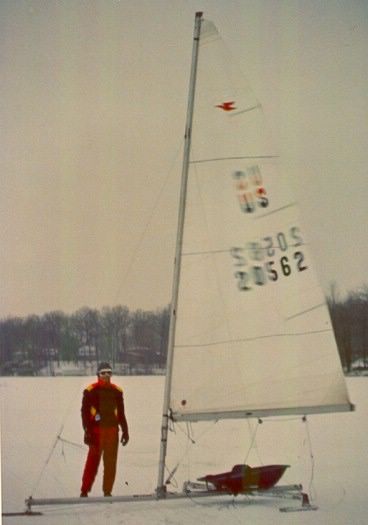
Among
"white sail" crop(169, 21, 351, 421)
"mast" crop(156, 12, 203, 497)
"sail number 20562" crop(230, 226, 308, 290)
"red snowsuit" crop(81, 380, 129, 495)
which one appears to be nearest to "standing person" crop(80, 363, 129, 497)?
"red snowsuit" crop(81, 380, 129, 495)

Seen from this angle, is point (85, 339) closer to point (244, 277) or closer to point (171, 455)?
point (171, 455)

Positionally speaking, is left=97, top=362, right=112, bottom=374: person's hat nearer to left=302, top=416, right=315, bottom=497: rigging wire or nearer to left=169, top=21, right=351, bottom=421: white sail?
left=169, top=21, right=351, bottom=421: white sail

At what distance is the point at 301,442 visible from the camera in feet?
9.12

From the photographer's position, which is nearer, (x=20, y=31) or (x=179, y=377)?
(x=179, y=377)

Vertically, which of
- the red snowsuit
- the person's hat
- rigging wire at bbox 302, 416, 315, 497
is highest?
the person's hat

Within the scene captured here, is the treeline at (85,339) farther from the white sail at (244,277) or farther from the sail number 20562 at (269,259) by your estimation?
the sail number 20562 at (269,259)

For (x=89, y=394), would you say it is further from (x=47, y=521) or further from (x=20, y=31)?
(x=20, y=31)

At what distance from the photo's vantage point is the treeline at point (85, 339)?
2.75m

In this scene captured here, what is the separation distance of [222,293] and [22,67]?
119 centimetres

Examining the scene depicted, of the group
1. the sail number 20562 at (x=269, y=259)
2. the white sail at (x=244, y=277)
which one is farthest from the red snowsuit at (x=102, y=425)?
the sail number 20562 at (x=269, y=259)

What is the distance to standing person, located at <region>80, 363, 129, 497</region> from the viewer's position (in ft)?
8.99

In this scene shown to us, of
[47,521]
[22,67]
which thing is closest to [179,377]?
[47,521]

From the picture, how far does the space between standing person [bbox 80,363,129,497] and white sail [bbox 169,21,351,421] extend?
0.31m

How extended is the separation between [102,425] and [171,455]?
28 cm
